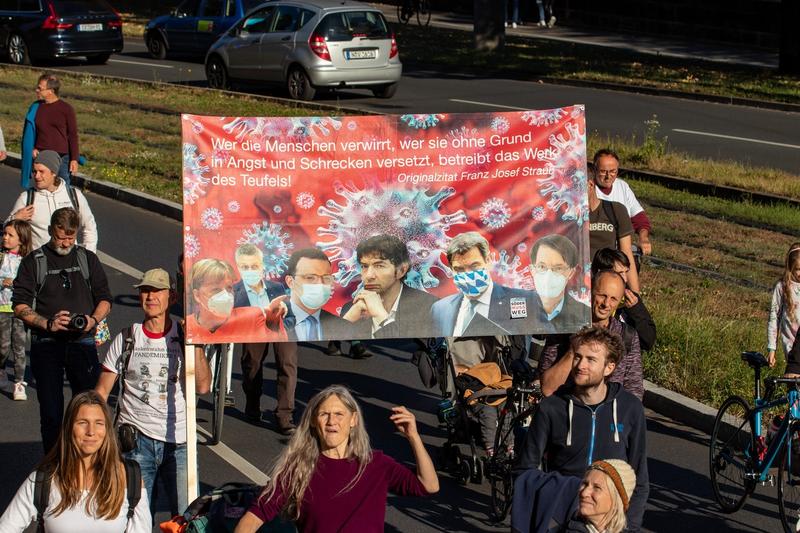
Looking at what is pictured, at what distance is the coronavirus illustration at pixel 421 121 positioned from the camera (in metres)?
7.53

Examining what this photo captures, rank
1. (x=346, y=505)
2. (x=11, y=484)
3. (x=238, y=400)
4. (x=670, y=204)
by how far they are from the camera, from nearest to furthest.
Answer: (x=346, y=505), (x=11, y=484), (x=238, y=400), (x=670, y=204)

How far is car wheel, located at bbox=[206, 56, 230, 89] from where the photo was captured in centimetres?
2702

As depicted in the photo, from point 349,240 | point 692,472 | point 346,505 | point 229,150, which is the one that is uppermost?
point 229,150

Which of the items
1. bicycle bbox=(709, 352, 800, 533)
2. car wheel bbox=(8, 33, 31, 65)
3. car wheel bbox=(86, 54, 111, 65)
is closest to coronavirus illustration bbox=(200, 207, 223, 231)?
bicycle bbox=(709, 352, 800, 533)

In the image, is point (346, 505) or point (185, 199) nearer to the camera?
point (346, 505)

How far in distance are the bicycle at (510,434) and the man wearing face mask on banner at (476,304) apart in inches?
16.8

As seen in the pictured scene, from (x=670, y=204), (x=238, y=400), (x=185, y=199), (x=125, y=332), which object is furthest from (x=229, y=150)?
(x=670, y=204)

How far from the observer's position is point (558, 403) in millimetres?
5992

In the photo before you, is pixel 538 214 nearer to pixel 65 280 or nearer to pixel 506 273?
pixel 506 273

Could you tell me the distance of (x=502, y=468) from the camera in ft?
25.7

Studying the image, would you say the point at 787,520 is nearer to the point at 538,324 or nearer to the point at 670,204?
the point at 538,324

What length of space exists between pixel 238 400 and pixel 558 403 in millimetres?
4675

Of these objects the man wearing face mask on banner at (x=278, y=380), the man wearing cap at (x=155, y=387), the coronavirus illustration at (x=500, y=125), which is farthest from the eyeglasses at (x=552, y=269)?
the man wearing face mask on banner at (x=278, y=380)

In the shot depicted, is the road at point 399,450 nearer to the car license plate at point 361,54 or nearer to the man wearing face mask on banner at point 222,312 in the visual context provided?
the man wearing face mask on banner at point 222,312
